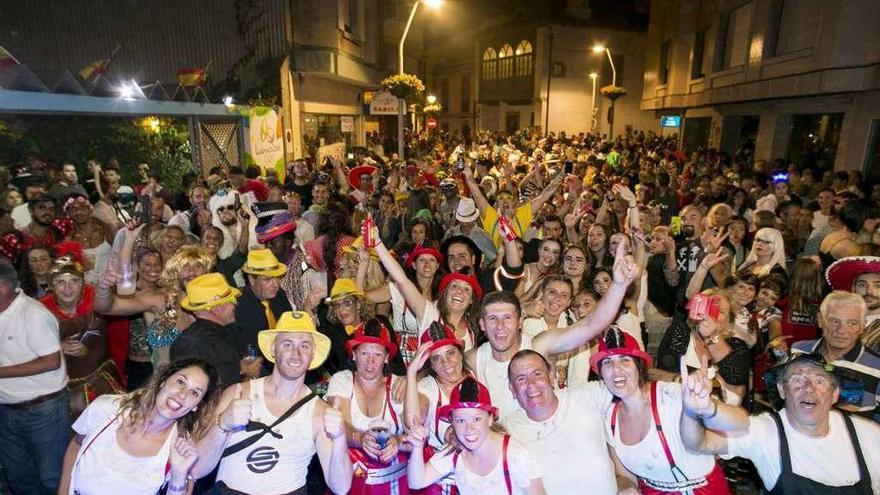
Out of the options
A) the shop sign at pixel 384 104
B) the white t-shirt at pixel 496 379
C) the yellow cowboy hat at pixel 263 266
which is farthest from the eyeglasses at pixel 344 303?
Result: the shop sign at pixel 384 104

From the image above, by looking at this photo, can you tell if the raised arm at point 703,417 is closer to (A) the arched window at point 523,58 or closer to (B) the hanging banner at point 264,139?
(B) the hanging banner at point 264,139

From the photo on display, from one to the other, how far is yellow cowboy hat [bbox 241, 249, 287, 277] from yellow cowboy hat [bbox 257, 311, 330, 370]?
1.05m

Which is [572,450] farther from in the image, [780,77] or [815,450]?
[780,77]

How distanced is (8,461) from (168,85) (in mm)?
13205

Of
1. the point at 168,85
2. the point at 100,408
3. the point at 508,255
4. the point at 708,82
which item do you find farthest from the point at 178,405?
the point at 708,82

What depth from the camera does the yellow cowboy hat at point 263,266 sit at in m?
4.11

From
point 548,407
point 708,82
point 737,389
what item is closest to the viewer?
point 548,407

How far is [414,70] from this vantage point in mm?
42125

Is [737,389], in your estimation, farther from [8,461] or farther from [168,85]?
[168,85]

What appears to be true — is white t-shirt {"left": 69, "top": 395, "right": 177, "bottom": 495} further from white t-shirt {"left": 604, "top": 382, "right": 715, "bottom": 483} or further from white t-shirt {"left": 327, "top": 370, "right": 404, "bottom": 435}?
white t-shirt {"left": 604, "top": 382, "right": 715, "bottom": 483}

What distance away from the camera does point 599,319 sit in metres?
3.29

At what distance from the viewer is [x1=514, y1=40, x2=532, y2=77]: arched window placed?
3703cm

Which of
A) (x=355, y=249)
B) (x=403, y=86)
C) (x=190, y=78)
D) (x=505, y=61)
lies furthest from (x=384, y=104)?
(x=505, y=61)

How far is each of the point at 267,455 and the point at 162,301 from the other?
6.42 ft
